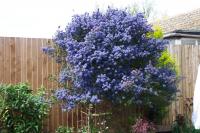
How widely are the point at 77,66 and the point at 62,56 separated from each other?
0.77 metres

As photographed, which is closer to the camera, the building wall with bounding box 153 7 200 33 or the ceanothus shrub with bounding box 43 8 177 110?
the ceanothus shrub with bounding box 43 8 177 110

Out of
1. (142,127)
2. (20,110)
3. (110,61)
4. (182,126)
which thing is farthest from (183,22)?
(20,110)

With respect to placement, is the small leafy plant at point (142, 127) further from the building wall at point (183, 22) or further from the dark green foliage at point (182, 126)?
the building wall at point (183, 22)

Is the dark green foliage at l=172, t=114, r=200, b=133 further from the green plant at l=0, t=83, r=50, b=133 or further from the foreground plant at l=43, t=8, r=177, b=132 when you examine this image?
the green plant at l=0, t=83, r=50, b=133

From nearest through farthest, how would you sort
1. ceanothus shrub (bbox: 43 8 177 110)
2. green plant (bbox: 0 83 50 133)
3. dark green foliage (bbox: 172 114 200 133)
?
green plant (bbox: 0 83 50 133) < ceanothus shrub (bbox: 43 8 177 110) < dark green foliage (bbox: 172 114 200 133)

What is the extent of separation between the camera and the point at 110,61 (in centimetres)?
927

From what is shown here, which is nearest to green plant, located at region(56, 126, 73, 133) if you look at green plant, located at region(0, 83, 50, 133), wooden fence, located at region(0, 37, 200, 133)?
wooden fence, located at region(0, 37, 200, 133)

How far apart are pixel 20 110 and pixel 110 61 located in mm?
2049

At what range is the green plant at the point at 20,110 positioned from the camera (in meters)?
8.78

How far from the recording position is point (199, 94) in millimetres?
11453

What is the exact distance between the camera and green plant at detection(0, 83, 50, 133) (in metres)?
8.78

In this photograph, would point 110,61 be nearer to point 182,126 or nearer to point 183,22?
point 182,126

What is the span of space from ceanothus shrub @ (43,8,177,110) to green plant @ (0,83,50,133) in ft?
2.33

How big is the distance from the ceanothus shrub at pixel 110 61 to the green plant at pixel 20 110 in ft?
2.33
